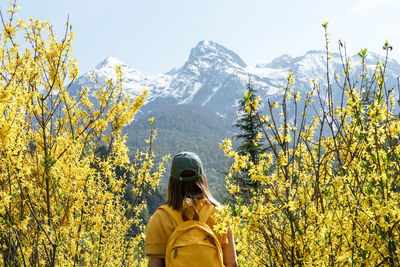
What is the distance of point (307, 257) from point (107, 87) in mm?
3279

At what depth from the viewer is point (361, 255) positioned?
239cm

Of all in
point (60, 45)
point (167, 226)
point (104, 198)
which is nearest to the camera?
point (167, 226)

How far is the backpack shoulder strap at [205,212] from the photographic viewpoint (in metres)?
1.99

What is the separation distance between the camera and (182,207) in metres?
1.98

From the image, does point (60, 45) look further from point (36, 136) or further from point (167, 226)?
point (167, 226)

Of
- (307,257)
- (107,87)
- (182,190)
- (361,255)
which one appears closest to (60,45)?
(107,87)

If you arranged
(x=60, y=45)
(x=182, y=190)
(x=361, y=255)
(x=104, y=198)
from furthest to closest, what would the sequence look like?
1. (x=104, y=198)
2. (x=60, y=45)
3. (x=361, y=255)
4. (x=182, y=190)

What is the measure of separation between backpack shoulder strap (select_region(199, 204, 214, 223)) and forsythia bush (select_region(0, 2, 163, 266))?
5.48 feet

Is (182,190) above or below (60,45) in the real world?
below

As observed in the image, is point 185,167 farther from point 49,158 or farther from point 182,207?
point 49,158

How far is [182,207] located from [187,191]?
0.44 ft

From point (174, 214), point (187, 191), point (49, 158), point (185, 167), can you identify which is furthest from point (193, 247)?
point (49, 158)

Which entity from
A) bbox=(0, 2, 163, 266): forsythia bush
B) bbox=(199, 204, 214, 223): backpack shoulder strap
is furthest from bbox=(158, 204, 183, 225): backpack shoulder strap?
bbox=(0, 2, 163, 266): forsythia bush

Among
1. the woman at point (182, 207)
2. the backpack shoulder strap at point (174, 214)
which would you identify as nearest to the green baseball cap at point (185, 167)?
the woman at point (182, 207)
